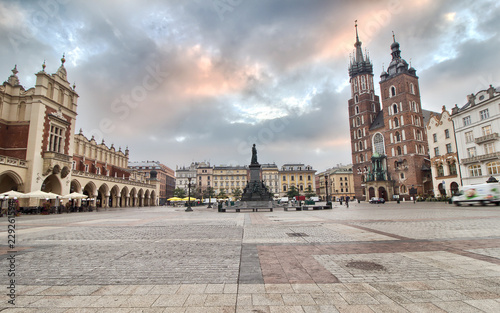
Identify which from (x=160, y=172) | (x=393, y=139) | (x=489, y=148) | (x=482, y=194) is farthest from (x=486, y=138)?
(x=160, y=172)

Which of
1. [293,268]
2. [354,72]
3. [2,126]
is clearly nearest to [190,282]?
[293,268]

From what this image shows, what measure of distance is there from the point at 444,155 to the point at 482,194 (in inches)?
898

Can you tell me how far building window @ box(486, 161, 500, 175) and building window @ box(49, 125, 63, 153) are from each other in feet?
196

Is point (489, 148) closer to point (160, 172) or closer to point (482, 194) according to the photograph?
point (482, 194)

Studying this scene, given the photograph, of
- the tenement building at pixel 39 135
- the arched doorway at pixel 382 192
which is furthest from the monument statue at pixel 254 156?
the arched doorway at pixel 382 192

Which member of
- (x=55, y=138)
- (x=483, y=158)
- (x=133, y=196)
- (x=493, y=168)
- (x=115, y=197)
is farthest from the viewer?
(x=133, y=196)

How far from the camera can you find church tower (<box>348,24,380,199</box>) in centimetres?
7562

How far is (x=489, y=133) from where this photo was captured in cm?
3831

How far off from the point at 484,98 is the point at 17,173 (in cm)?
6170

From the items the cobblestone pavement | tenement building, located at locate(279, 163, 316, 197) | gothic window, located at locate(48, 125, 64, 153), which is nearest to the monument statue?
gothic window, located at locate(48, 125, 64, 153)

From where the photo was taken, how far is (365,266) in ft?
17.7

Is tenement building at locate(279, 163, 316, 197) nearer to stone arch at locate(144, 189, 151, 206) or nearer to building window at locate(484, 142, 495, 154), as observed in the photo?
stone arch at locate(144, 189, 151, 206)

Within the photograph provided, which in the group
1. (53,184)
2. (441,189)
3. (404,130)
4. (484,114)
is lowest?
(441,189)

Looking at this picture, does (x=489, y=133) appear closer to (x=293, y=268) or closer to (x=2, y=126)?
(x=293, y=268)
